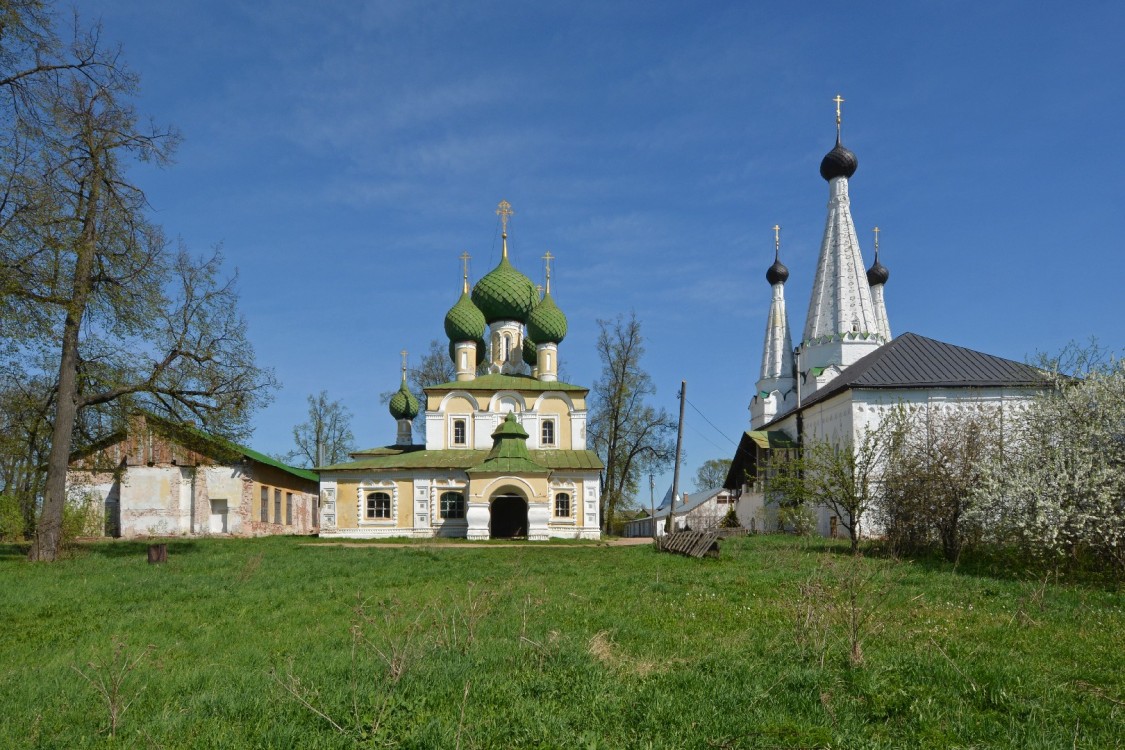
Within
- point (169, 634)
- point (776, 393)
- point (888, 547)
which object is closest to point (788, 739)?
point (169, 634)

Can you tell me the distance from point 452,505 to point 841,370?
15.8 meters

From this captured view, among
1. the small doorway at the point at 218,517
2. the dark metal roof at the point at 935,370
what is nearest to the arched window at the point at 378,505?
the small doorway at the point at 218,517

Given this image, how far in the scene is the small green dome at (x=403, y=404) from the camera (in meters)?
38.7

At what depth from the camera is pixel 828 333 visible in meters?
33.5

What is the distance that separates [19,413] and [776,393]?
31.3 metres

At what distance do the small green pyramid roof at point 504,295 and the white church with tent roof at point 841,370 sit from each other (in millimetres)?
11361

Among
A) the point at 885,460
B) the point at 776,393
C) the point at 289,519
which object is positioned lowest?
the point at 289,519

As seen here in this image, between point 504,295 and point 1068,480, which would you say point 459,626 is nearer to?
point 1068,480

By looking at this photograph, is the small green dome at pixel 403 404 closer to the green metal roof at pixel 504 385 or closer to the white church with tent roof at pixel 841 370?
the green metal roof at pixel 504 385

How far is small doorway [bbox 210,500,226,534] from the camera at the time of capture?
1161 inches

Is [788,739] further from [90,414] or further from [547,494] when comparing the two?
[547,494]

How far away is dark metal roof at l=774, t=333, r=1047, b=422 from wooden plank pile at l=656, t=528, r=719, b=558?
26.2ft

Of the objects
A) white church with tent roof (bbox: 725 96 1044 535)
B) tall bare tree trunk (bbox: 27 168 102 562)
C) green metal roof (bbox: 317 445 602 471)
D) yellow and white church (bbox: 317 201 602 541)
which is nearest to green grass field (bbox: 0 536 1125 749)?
tall bare tree trunk (bbox: 27 168 102 562)

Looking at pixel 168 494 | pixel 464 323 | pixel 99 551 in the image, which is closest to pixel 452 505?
pixel 464 323
